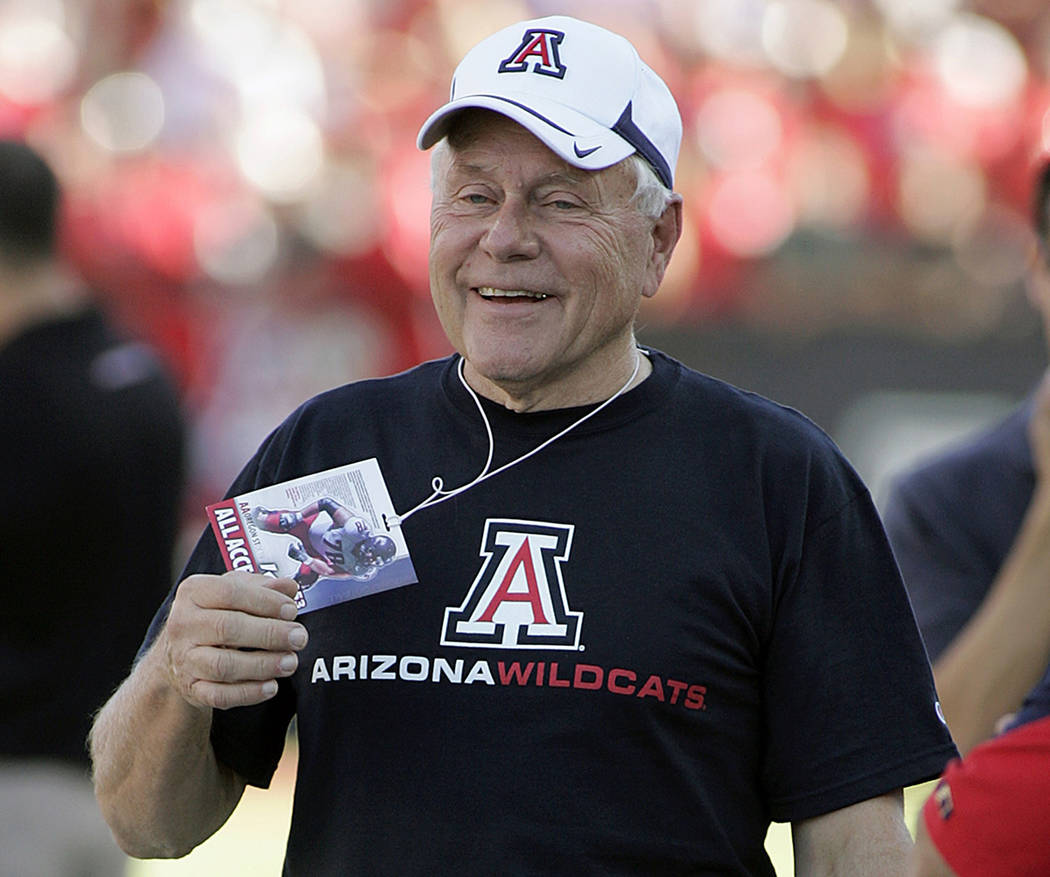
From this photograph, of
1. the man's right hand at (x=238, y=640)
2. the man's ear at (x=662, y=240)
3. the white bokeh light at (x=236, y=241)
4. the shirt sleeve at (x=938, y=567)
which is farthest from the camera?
the white bokeh light at (x=236, y=241)

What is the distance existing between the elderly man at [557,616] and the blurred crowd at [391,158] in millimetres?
6829

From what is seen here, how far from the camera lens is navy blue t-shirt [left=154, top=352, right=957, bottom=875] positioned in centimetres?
181

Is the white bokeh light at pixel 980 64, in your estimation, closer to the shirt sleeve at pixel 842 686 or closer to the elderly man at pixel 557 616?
the elderly man at pixel 557 616

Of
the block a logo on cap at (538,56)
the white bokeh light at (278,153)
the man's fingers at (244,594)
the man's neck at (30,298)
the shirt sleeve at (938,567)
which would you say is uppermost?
the white bokeh light at (278,153)

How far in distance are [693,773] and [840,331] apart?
28.4 feet

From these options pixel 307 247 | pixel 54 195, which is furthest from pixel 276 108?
pixel 54 195

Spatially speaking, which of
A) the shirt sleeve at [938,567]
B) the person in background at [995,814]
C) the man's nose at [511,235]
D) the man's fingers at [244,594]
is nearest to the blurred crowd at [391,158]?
the shirt sleeve at [938,567]

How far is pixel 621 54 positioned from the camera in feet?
6.73

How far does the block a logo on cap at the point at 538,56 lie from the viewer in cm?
200

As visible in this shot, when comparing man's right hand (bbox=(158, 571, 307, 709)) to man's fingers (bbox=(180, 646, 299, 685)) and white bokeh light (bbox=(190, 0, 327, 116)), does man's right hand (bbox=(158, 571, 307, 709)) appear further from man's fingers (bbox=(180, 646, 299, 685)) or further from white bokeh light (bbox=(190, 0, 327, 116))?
white bokeh light (bbox=(190, 0, 327, 116))

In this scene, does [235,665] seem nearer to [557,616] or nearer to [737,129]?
[557,616]

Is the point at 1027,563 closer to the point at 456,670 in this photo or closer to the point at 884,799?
the point at 884,799

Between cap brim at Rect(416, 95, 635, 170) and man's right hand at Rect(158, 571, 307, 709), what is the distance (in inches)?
24.9

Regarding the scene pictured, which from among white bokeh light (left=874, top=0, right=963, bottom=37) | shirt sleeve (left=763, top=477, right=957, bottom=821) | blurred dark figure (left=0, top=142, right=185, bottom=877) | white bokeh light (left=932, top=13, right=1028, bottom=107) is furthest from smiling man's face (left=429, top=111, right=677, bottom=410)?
white bokeh light (left=874, top=0, right=963, bottom=37)
